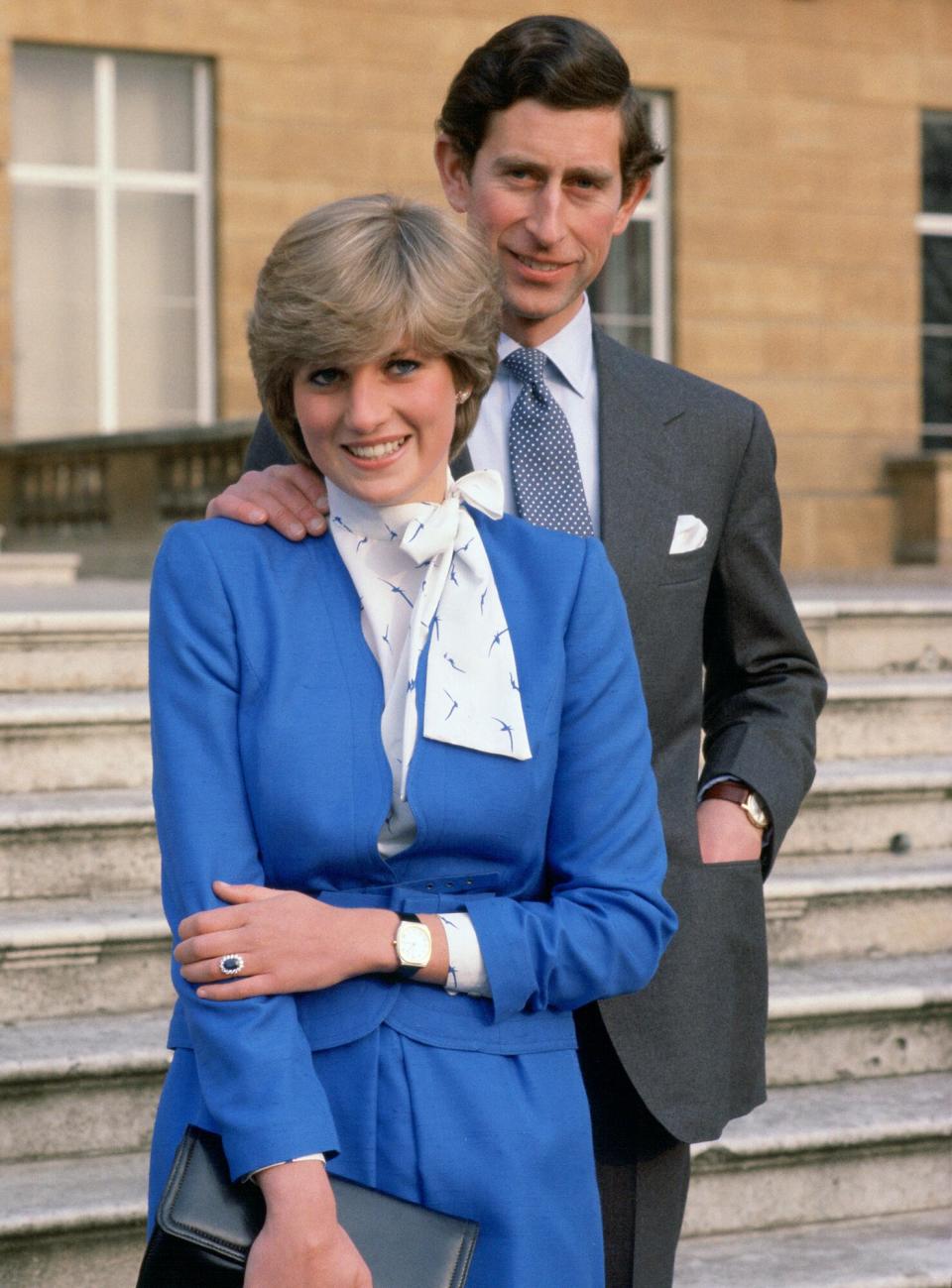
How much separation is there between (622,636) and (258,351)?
44 centimetres

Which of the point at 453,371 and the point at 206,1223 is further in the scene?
the point at 453,371

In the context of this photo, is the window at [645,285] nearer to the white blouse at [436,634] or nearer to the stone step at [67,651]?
the stone step at [67,651]

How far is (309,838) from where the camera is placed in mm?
1680

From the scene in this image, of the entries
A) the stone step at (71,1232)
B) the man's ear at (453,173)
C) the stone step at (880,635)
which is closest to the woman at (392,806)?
the man's ear at (453,173)

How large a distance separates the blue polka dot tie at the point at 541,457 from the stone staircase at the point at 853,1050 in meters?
1.58

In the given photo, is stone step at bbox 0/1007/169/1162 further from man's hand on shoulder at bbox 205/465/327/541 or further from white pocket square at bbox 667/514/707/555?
man's hand on shoulder at bbox 205/465/327/541

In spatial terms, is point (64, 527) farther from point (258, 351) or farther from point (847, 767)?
point (258, 351)

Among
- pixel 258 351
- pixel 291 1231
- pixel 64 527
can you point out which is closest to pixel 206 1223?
pixel 291 1231

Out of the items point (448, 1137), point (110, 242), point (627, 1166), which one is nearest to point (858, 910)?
point (627, 1166)

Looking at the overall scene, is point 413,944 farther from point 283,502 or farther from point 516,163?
point 516,163

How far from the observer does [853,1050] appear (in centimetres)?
386

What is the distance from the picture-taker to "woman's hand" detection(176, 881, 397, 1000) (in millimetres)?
1619

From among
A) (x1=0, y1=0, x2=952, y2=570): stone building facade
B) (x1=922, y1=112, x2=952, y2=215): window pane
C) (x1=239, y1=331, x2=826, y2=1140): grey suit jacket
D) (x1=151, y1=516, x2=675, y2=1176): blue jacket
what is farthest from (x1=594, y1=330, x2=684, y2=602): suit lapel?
(x1=922, y1=112, x2=952, y2=215): window pane

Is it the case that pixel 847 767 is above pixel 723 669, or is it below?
below
